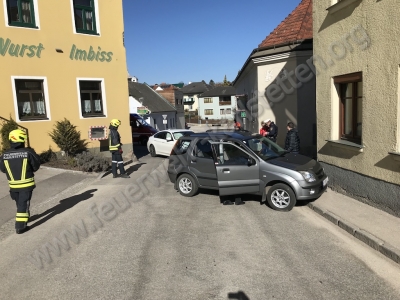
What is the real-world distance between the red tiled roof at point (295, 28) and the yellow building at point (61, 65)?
21.7 feet

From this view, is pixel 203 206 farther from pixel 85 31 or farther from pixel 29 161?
pixel 85 31

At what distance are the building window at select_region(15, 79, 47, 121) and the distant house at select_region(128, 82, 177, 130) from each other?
60.3ft

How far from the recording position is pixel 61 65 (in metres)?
12.7

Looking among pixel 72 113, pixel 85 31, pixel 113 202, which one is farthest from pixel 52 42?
pixel 113 202

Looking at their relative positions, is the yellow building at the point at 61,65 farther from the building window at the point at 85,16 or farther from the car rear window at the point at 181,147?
the car rear window at the point at 181,147

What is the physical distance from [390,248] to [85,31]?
1320 centimetres

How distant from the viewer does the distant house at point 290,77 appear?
11992 mm

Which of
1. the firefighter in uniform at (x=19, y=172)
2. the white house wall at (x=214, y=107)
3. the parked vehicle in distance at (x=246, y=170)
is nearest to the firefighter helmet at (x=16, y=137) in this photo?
the firefighter in uniform at (x=19, y=172)

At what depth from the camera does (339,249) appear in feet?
16.3

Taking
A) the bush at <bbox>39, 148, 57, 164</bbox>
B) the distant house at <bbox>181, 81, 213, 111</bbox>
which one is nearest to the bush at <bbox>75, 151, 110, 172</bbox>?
the bush at <bbox>39, 148, 57, 164</bbox>

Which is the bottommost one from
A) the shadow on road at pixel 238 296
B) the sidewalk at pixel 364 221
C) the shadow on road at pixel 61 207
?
the shadow on road at pixel 238 296

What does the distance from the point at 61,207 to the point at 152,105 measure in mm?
27286

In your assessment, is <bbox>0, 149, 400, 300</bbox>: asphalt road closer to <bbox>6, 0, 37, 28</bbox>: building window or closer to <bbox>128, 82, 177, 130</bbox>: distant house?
<bbox>6, 0, 37, 28</bbox>: building window

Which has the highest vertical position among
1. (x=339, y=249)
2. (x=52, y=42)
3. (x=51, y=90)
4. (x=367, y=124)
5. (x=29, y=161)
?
(x=52, y=42)
